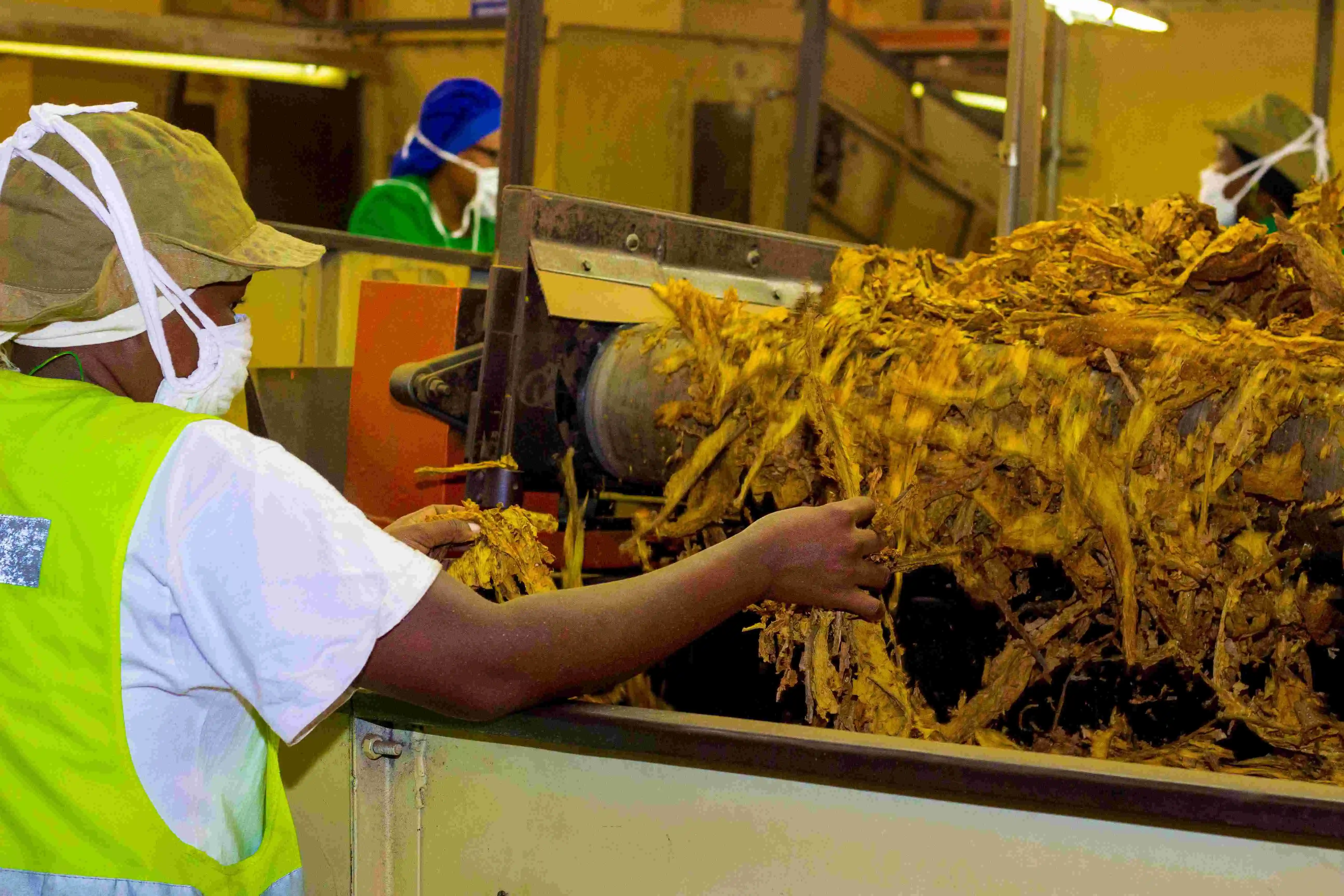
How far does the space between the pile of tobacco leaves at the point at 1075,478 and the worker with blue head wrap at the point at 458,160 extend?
2505 millimetres

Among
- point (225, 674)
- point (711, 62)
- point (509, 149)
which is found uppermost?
point (711, 62)

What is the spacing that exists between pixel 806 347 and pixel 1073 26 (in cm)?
586

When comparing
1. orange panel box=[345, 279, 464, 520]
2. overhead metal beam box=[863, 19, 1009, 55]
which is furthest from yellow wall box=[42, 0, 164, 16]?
overhead metal beam box=[863, 19, 1009, 55]

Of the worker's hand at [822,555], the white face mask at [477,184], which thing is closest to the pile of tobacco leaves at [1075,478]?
the worker's hand at [822,555]

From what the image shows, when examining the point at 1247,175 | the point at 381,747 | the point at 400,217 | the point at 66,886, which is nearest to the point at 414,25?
the point at 400,217

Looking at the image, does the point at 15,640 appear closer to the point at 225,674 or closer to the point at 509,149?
the point at 225,674

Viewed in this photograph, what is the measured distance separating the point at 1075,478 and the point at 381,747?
965 mm

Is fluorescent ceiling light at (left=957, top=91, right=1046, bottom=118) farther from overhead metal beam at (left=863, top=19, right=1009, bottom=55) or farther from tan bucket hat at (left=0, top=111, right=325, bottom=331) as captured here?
tan bucket hat at (left=0, top=111, right=325, bottom=331)

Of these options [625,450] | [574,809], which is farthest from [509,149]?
[574,809]

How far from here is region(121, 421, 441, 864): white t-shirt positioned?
3.84 ft

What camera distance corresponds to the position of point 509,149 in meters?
3.08

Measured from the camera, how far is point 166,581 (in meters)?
1.19

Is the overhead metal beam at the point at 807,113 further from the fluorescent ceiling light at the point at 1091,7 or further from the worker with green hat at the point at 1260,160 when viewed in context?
the fluorescent ceiling light at the point at 1091,7

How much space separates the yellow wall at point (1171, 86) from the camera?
6.66m
